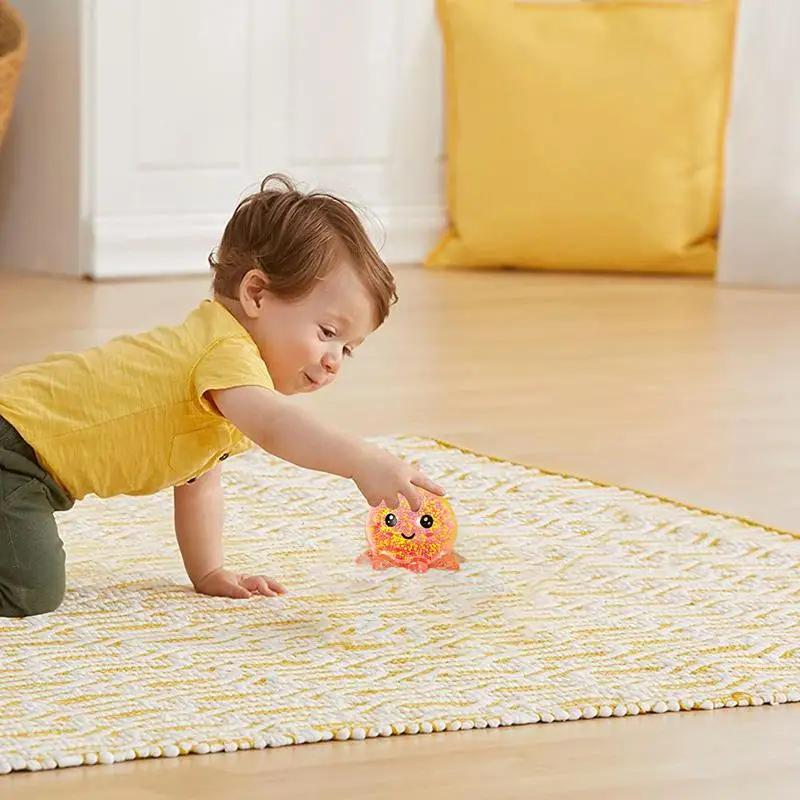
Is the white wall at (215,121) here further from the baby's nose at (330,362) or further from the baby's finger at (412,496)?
the baby's finger at (412,496)

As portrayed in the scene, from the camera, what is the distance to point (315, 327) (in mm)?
1357

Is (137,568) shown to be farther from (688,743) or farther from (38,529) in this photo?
(688,743)

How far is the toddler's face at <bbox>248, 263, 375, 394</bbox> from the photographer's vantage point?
1.35 m

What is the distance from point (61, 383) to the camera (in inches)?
54.6

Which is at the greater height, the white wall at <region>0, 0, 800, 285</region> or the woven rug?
the white wall at <region>0, 0, 800, 285</region>

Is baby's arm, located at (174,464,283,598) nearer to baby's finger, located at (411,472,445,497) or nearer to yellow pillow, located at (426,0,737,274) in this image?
baby's finger, located at (411,472,445,497)

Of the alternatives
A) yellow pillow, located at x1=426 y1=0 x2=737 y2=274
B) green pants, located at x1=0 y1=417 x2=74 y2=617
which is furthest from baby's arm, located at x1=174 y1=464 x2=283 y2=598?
yellow pillow, located at x1=426 y1=0 x2=737 y2=274

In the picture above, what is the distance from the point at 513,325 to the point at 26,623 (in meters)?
1.65

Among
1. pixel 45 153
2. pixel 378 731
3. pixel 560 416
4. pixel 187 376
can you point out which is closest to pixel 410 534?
pixel 187 376

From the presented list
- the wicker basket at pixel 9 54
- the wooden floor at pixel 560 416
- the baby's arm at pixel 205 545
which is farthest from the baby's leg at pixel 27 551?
the wicker basket at pixel 9 54

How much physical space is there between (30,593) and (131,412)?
16cm

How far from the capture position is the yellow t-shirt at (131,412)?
1.37 m

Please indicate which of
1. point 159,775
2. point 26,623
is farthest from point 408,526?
point 159,775

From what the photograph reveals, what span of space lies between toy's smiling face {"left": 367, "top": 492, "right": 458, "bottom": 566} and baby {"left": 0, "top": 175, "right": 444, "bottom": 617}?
0.18m
